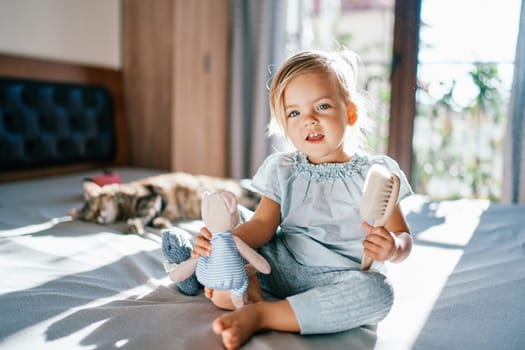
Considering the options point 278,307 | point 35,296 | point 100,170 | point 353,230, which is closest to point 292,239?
point 353,230

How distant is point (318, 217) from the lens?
1145 millimetres

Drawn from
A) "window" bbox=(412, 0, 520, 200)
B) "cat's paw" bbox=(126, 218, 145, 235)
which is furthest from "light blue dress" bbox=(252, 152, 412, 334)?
"window" bbox=(412, 0, 520, 200)

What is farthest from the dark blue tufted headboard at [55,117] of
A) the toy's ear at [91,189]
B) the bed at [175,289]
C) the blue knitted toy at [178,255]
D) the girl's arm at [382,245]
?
the girl's arm at [382,245]

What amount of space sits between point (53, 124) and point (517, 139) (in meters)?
2.68

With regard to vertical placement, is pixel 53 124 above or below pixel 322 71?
below

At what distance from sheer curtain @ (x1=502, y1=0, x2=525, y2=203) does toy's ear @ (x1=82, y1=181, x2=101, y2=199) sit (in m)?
2.24

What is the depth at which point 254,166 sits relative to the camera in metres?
3.51

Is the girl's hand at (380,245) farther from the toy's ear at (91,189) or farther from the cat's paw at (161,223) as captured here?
the toy's ear at (91,189)

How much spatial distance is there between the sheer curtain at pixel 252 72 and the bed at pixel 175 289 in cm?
166

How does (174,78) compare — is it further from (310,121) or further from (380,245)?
(380,245)

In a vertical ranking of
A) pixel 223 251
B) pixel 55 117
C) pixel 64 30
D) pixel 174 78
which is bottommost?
pixel 223 251

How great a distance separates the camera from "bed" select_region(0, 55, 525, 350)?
2.90 ft

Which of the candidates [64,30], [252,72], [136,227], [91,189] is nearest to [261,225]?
[136,227]

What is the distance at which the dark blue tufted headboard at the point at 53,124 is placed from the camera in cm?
247
